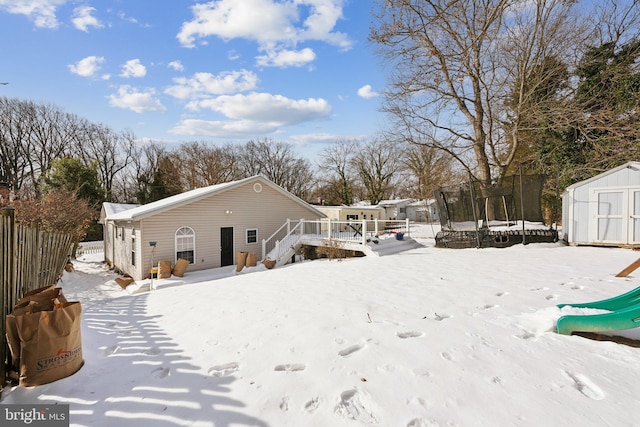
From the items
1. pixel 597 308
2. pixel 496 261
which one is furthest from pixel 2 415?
pixel 496 261

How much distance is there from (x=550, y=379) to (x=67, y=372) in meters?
4.10

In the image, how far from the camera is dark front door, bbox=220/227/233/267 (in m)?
13.6

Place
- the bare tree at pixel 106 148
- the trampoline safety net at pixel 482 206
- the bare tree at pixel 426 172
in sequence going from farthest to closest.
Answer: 1. the bare tree at pixel 106 148
2. the bare tree at pixel 426 172
3. the trampoline safety net at pixel 482 206

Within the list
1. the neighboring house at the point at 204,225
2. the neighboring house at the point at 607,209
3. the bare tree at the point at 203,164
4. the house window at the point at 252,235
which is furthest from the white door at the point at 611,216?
the bare tree at the point at 203,164

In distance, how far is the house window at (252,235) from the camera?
14.6 m

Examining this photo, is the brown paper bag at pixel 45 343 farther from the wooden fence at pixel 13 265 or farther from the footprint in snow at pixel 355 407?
the footprint in snow at pixel 355 407

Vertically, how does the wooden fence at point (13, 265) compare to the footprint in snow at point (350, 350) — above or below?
above

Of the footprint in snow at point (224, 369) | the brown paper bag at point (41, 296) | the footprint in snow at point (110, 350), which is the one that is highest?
the brown paper bag at point (41, 296)

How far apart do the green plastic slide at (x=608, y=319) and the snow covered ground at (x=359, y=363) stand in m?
0.13

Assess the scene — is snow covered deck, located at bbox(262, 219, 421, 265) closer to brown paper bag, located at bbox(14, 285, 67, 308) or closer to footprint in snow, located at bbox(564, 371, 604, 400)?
footprint in snow, located at bbox(564, 371, 604, 400)

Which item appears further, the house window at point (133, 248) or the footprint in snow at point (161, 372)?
the house window at point (133, 248)

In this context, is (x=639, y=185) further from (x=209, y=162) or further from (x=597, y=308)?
(x=209, y=162)

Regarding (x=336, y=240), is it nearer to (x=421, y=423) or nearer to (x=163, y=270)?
(x=163, y=270)

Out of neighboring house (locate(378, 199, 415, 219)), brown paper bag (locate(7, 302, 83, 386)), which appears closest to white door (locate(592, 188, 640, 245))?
brown paper bag (locate(7, 302, 83, 386))
